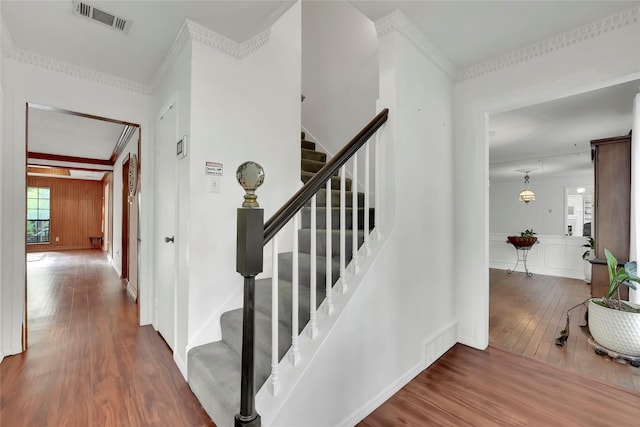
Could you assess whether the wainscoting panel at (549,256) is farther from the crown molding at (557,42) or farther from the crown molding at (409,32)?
the crown molding at (409,32)

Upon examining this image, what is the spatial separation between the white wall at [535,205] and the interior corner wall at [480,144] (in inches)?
241

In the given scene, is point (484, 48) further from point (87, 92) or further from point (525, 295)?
point (525, 295)

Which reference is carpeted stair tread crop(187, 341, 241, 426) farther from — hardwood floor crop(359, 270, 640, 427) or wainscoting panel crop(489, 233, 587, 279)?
wainscoting panel crop(489, 233, 587, 279)

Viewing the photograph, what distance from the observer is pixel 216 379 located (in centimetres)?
160

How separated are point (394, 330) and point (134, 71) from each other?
3202 millimetres

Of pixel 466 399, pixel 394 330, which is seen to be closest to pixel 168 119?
pixel 394 330

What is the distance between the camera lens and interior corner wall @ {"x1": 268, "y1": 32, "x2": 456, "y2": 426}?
1477 mm

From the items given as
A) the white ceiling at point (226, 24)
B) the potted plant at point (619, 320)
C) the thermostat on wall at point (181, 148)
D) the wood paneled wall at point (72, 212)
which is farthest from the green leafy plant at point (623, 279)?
the wood paneled wall at point (72, 212)

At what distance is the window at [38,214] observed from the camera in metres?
9.02

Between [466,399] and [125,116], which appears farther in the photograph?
[125,116]

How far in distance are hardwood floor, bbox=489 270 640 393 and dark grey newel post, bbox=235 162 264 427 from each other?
7.94 ft

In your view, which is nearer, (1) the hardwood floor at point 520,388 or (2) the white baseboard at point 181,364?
(1) the hardwood floor at point 520,388

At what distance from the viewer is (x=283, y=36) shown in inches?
104

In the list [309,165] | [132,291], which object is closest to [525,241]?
[309,165]
